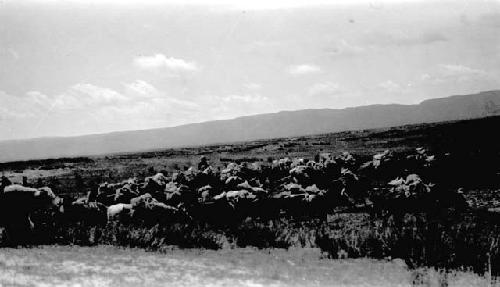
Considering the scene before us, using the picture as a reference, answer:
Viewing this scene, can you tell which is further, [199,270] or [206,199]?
[206,199]

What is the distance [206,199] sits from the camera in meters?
13.0

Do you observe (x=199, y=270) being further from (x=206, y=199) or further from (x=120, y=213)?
(x=206, y=199)

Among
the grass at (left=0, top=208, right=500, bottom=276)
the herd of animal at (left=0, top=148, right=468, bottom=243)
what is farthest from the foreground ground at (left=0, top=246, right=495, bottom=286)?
the herd of animal at (left=0, top=148, right=468, bottom=243)

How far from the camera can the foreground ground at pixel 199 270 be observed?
6.65m

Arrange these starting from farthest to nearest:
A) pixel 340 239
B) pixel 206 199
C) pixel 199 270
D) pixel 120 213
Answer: pixel 206 199 → pixel 120 213 → pixel 340 239 → pixel 199 270

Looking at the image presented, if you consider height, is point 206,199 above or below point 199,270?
above

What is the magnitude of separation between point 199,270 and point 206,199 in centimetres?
566

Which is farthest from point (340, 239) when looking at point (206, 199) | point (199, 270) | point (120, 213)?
point (120, 213)

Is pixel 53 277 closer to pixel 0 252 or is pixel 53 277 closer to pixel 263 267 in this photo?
pixel 0 252

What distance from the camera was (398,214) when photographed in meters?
13.1

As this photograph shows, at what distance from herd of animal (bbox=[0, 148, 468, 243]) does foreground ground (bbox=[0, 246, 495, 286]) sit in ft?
7.08

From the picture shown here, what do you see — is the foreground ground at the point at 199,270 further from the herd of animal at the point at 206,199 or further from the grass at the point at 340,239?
the herd of animal at the point at 206,199

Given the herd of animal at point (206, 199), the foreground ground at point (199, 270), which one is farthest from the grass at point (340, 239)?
the herd of animal at point (206, 199)

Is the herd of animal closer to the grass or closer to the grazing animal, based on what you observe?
the grazing animal
